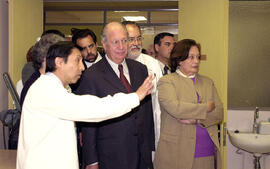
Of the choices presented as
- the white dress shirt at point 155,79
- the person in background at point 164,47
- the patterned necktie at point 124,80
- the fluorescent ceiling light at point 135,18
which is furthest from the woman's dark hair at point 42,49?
the fluorescent ceiling light at point 135,18

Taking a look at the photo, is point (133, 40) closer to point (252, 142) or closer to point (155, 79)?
point (155, 79)

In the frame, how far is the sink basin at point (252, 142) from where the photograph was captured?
405 cm

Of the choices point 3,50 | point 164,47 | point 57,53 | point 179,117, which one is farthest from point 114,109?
point 3,50

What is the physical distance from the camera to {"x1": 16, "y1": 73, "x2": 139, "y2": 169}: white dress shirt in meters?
1.61

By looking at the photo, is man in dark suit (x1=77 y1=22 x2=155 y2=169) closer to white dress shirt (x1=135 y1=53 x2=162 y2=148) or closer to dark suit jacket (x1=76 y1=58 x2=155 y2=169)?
dark suit jacket (x1=76 y1=58 x2=155 y2=169)

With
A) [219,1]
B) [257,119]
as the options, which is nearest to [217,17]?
[219,1]

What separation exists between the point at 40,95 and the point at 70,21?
5.33m

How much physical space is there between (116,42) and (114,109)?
31.1 inches

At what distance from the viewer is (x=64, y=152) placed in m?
1.65

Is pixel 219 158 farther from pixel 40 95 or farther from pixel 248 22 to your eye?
pixel 248 22

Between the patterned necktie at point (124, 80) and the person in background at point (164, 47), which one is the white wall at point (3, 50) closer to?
the person in background at point (164, 47)

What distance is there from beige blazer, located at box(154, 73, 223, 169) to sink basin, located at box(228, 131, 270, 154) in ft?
5.09

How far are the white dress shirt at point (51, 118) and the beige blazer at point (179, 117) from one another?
40.3 inches

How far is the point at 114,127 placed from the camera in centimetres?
226
